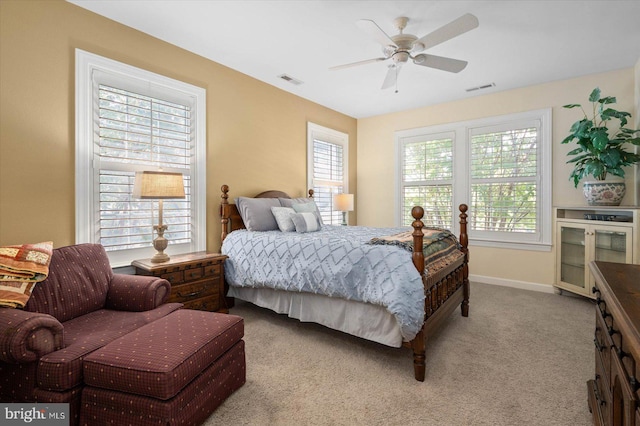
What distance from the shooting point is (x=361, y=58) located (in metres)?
3.47

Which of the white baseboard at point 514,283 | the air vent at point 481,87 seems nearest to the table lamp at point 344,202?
the white baseboard at point 514,283

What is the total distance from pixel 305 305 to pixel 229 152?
2.04m

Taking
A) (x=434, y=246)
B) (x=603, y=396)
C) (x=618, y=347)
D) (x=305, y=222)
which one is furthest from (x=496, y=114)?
(x=618, y=347)

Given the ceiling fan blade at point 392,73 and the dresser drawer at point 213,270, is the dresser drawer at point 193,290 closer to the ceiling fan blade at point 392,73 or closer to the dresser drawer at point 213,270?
the dresser drawer at point 213,270

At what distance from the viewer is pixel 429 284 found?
226 centimetres

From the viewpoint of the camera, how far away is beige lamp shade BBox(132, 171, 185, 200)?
102 inches

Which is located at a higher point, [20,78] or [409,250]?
[20,78]

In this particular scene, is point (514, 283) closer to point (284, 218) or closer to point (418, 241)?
point (418, 241)

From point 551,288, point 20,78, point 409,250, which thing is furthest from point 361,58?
point 551,288

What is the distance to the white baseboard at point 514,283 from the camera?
4.18m

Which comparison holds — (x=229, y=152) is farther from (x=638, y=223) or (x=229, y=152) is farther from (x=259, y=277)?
(x=638, y=223)

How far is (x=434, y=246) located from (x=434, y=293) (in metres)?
0.43

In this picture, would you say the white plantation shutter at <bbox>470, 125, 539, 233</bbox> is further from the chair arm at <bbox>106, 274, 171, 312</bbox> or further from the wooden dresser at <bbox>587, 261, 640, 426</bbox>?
the chair arm at <bbox>106, 274, 171, 312</bbox>

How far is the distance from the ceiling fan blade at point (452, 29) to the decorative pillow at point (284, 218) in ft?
6.83
